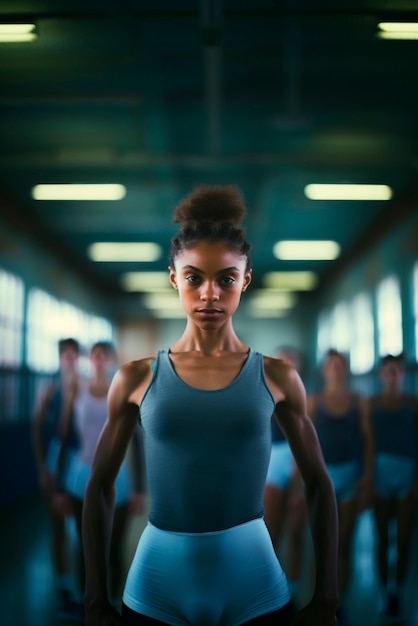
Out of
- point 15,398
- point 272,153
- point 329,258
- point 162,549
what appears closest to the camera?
point 162,549

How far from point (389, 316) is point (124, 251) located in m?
4.35

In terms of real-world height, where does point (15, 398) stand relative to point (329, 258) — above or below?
below

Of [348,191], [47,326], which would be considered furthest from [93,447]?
[47,326]

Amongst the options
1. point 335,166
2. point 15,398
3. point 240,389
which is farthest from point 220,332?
point 15,398

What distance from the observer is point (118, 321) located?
755 inches

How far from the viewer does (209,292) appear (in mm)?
1377

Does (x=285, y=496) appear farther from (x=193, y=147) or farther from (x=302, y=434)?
(x=193, y=147)

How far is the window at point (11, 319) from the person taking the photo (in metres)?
8.09

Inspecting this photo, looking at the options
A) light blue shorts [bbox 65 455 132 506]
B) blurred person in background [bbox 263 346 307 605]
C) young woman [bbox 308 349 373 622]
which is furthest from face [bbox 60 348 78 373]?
young woman [bbox 308 349 373 622]

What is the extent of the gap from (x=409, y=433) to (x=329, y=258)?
7.77 metres

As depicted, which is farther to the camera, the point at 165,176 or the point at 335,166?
the point at 165,176

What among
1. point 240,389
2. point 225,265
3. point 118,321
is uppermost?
point 118,321

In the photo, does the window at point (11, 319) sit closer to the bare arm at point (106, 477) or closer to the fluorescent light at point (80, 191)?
the fluorescent light at point (80, 191)

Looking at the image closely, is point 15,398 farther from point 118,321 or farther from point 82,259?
point 118,321
